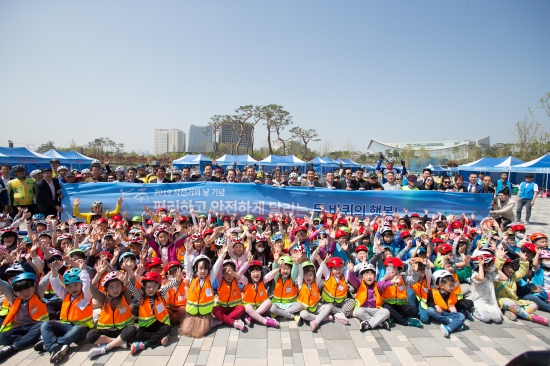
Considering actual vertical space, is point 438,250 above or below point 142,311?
above

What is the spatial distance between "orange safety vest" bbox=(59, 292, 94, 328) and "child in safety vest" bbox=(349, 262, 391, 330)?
3502 mm

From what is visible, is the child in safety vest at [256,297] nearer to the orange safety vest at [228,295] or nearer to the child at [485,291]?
the orange safety vest at [228,295]

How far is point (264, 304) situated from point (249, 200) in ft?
11.3

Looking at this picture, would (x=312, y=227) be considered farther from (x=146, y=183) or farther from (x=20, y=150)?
(x=20, y=150)

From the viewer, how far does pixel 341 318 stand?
13.2 feet

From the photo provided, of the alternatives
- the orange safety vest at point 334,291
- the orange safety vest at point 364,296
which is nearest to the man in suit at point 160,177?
the orange safety vest at point 334,291

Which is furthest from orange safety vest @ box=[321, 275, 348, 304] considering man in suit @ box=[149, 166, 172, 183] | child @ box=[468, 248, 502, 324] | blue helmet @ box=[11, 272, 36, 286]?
man in suit @ box=[149, 166, 172, 183]

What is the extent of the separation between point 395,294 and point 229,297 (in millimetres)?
2397

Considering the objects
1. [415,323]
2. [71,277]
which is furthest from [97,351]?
[415,323]

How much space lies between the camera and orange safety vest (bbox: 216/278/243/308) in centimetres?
405

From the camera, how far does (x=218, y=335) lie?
3711mm

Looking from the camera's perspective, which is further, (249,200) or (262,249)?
(249,200)

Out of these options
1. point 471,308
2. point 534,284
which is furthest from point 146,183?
point 534,284

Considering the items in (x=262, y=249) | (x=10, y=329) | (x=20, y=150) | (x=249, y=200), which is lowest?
(x=10, y=329)
